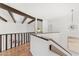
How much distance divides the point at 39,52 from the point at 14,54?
34 cm

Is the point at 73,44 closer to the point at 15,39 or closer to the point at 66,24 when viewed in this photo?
the point at 66,24

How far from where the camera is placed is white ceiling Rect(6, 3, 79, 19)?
1.35 meters

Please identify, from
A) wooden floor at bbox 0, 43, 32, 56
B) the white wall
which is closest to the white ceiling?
the white wall

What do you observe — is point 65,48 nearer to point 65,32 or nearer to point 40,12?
point 65,32

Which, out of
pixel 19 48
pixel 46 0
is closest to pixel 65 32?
pixel 46 0

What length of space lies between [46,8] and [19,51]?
2.29 feet

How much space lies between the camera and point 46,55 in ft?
4.53

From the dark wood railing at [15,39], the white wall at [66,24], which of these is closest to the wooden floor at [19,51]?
the dark wood railing at [15,39]

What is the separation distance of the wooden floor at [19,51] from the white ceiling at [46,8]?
0.45 meters

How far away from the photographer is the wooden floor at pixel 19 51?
4.39ft

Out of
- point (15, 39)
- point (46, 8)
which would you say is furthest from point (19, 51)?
point (46, 8)

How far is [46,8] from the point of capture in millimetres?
1397

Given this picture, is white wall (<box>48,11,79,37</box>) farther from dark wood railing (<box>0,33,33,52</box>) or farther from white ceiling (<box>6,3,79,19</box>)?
dark wood railing (<box>0,33,33,52</box>)

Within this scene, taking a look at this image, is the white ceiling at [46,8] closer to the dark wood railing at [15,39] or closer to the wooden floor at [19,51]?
the dark wood railing at [15,39]
